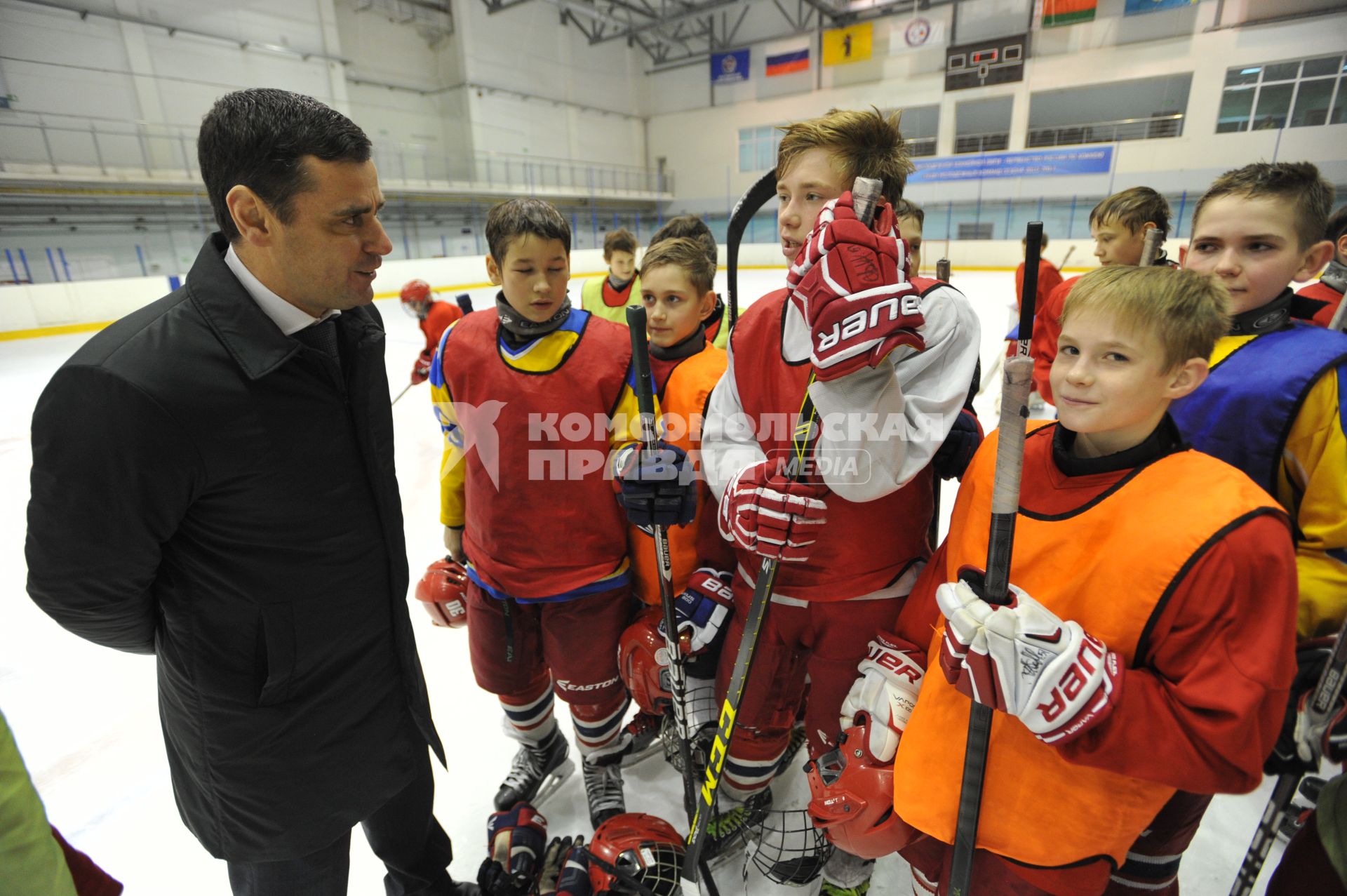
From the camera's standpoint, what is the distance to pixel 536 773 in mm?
1856

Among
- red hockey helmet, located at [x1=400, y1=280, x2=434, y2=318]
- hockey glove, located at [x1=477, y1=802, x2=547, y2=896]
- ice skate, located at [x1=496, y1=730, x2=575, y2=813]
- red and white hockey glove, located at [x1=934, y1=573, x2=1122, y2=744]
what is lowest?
ice skate, located at [x1=496, y1=730, x2=575, y2=813]

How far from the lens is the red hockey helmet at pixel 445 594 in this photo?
1.80 meters

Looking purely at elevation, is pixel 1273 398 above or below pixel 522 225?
below

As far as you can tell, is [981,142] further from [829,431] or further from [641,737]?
[829,431]

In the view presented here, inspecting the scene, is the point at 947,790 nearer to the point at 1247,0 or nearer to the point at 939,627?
the point at 939,627

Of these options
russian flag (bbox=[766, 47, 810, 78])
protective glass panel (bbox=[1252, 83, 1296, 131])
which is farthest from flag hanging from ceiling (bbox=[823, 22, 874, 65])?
protective glass panel (bbox=[1252, 83, 1296, 131])

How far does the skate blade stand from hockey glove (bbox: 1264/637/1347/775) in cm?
164

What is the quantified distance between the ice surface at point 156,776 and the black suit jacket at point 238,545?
78cm

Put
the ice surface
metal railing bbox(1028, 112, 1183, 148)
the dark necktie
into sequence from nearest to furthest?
the dark necktie, the ice surface, metal railing bbox(1028, 112, 1183, 148)

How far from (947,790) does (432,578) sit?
54.3 inches

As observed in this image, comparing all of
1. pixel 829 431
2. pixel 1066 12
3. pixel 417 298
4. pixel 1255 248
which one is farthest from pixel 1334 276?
pixel 1066 12

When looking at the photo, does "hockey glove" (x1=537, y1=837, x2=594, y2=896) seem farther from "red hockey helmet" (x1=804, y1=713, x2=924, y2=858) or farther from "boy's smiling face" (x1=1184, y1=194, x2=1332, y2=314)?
"boy's smiling face" (x1=1184, y1=194, x2=1332, y2=314)

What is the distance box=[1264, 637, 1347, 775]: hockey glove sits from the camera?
1.10m

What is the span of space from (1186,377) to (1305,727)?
76 cm
